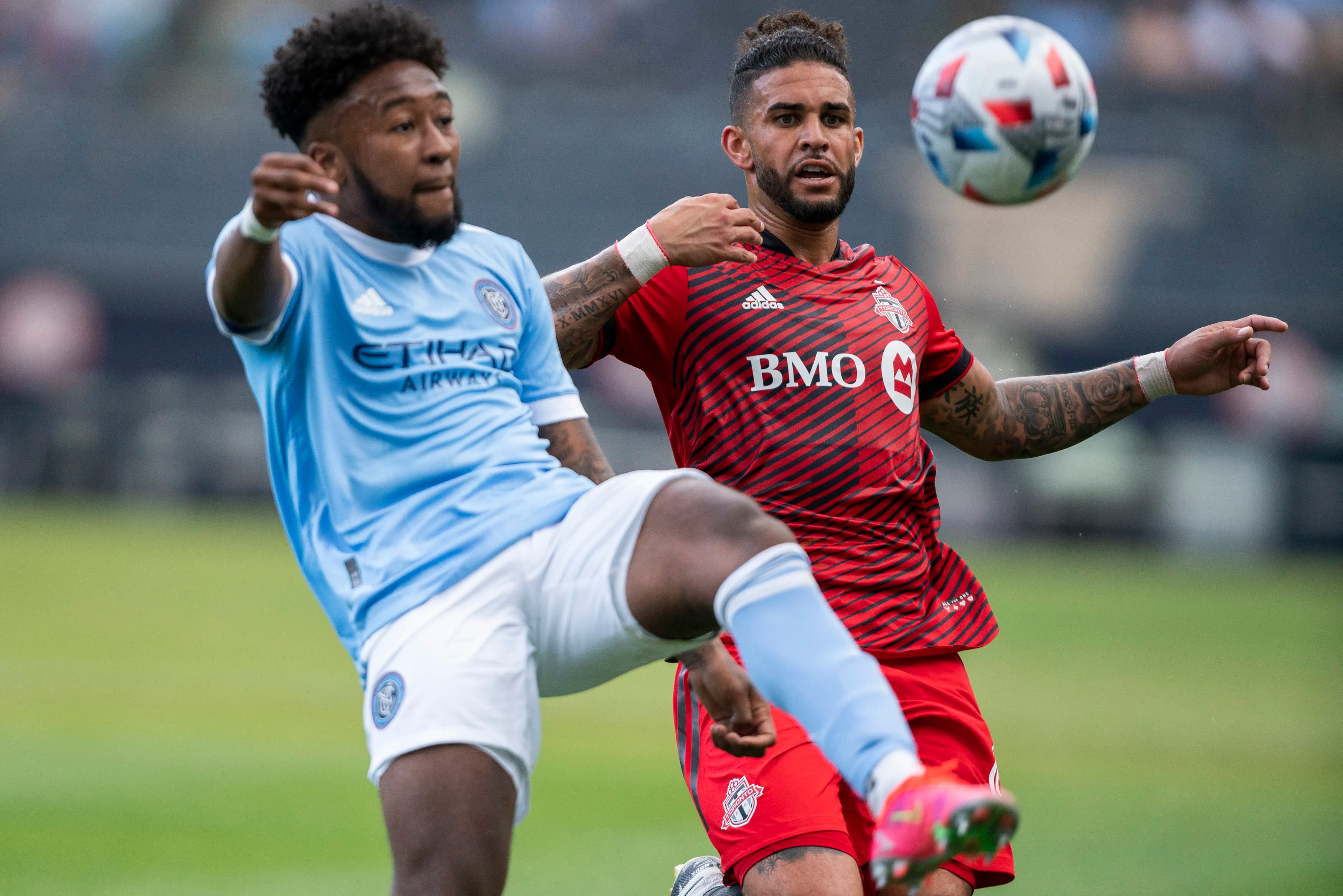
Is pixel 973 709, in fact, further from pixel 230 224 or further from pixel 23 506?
pixel 23 506

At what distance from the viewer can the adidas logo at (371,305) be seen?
3.72 m

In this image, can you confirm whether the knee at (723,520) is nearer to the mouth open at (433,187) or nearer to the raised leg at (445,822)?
the raised leg at (445,822)

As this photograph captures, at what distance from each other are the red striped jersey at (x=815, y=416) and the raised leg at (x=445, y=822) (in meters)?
1.54

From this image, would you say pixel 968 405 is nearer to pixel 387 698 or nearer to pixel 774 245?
pixel 774 245

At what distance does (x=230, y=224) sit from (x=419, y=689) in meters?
1.08

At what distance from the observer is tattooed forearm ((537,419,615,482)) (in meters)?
4.06

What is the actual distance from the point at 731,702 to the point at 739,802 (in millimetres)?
824

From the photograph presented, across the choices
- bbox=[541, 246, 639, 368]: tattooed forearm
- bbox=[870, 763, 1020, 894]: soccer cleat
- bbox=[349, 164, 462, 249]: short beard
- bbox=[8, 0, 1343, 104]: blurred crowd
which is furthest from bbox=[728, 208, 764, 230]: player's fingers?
bbox=[8, 0, 1343, 104]: blurred crowd

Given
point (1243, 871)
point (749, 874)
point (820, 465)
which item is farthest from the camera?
point (1243, 871)

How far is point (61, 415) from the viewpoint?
73.5 feet

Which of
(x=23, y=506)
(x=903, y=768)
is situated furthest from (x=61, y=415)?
(x=903, y=768)

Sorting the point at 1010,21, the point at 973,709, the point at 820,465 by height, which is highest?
the point at 1010,21

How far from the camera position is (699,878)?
482 centimetres

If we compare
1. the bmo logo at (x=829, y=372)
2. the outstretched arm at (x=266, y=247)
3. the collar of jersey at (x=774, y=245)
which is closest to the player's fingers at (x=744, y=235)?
the bmo logo at (x=829, y=372)
